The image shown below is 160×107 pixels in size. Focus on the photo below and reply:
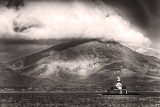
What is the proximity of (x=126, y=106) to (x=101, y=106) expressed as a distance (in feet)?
31.3

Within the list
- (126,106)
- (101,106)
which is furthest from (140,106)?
(101,106)

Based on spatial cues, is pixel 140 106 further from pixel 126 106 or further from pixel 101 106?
pixel 101 106

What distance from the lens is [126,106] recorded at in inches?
5960

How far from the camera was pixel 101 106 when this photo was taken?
496ft

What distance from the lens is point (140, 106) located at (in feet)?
494

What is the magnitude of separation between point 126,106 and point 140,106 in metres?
5.28
